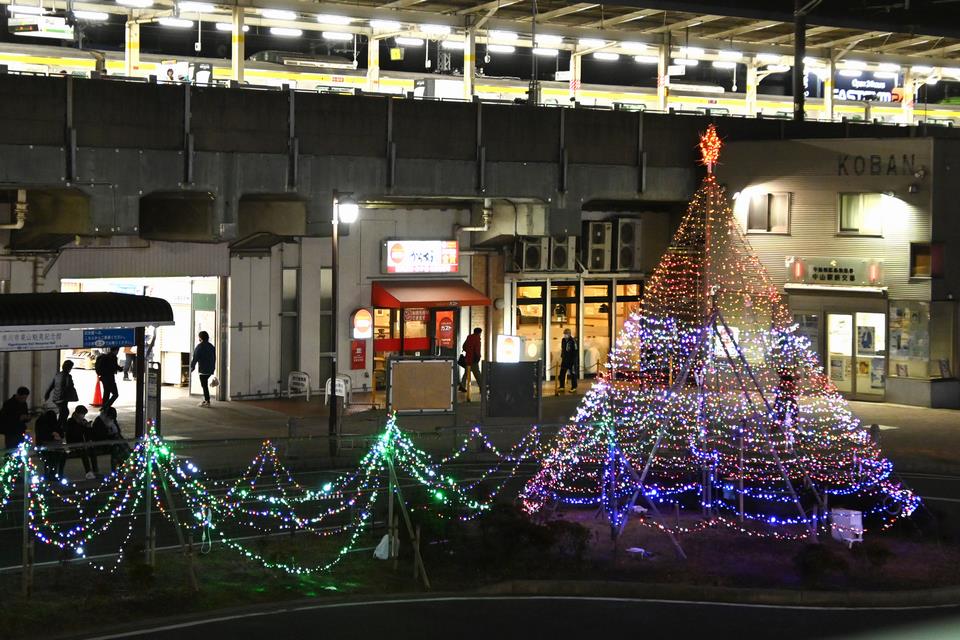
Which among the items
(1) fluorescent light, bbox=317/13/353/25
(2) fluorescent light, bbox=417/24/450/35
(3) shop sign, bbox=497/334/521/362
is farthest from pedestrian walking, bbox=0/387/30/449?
(2) fluorescent light, bbox=417/24/450/35

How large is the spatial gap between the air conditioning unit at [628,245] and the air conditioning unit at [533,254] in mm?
2541

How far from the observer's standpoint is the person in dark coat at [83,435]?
19875 mm

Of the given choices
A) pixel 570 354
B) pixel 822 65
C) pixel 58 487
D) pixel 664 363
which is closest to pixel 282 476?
pixel 58 487

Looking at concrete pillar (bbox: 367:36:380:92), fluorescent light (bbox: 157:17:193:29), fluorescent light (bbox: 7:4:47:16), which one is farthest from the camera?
concrete pillar (bbox: 367:36:380:92)

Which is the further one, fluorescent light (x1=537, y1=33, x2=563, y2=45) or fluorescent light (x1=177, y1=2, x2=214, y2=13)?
fluorescent light (x1=537, y1=33, x2=563, y2=45)

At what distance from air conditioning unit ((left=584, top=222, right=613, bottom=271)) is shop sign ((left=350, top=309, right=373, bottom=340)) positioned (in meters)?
6.65

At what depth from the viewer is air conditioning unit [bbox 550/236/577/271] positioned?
117 ft

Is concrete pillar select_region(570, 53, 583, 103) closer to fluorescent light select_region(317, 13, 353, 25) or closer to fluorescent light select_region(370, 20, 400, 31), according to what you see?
fluorescent light select_region(370, 20, 400, 31)

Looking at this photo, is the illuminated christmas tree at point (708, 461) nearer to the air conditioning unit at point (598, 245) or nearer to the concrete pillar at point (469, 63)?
the air conditioning unit at point (598, 245)

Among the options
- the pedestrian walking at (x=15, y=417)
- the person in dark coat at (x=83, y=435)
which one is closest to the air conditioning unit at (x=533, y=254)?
the person in dark coat at (x=83, y=435)

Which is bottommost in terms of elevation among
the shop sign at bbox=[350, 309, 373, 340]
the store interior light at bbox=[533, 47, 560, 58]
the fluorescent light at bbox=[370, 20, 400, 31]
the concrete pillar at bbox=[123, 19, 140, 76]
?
the shop sign at bbox=[350, 309, 373, 340]

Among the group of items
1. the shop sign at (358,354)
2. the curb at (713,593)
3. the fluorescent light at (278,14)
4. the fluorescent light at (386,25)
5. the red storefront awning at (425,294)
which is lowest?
the curb at (713,593)

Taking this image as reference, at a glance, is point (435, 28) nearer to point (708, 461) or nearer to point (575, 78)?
point (575, 78)

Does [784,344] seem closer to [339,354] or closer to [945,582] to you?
[339,354]
